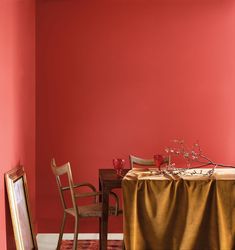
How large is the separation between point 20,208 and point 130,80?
1796 millimetres

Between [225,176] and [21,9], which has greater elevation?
[21,9]

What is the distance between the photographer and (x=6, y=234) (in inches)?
152

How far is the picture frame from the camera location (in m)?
3.79

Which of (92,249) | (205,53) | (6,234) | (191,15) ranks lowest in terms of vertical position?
(92,249)

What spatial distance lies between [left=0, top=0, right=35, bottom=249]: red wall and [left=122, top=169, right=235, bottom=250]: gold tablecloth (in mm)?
917

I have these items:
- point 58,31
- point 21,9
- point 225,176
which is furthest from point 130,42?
point 225,176

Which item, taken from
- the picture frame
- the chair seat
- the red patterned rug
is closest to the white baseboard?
the red patterned rug

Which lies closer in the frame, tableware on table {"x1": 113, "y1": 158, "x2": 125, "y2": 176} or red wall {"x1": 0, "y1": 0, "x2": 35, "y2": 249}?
red wall {"x1": 0, "y1": 0, "x2": 35, "y2": 249}

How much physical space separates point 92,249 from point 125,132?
3.96ft

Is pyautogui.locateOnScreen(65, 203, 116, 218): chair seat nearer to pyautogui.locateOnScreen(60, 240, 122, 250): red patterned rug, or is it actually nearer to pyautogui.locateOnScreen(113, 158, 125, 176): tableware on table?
pyautogui.locateOnScreen(113, 158, 125, 176): tableware on table

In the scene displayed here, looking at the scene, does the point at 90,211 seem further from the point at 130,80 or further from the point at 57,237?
the point at 130,80

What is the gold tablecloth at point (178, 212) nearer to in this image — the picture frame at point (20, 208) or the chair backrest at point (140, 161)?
the picture frame at point (20, 208)

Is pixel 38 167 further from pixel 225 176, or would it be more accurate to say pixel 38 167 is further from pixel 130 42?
pixel 225 176

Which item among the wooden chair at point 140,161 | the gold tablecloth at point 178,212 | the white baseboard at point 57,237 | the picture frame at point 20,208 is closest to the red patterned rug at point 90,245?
the white baseboard at point 57,237
